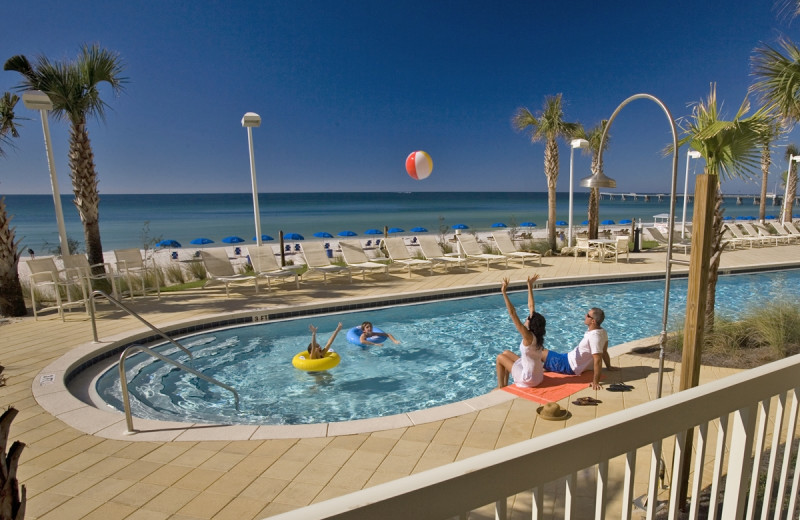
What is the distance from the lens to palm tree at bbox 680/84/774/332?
425 centimetres

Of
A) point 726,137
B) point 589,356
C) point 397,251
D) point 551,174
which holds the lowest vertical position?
point 589,356

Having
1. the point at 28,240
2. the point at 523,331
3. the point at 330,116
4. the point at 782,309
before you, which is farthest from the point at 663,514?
the point at 330,116

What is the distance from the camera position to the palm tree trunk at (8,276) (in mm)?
7575

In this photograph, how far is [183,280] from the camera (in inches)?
434

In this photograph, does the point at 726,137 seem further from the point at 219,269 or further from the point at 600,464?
the point at 219,269

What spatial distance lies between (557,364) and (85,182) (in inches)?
391

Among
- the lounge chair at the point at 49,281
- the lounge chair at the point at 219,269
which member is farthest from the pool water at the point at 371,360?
the lounge chair at the point at 49,281

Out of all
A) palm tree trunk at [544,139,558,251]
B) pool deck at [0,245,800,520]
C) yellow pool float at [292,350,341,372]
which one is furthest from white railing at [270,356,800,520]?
palm tree trunk at [544,139,558,251]

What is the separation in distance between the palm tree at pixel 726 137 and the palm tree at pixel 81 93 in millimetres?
9408

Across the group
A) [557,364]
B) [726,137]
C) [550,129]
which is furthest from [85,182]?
[550,129]

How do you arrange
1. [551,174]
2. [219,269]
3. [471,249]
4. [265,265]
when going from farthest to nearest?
1. [551,174]
2. [471,249]
3. [265,265]
4. [219,269]

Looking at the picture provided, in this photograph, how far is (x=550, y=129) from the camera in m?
14.5

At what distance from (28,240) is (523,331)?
39.7m

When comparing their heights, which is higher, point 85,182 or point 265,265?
point 85,182
